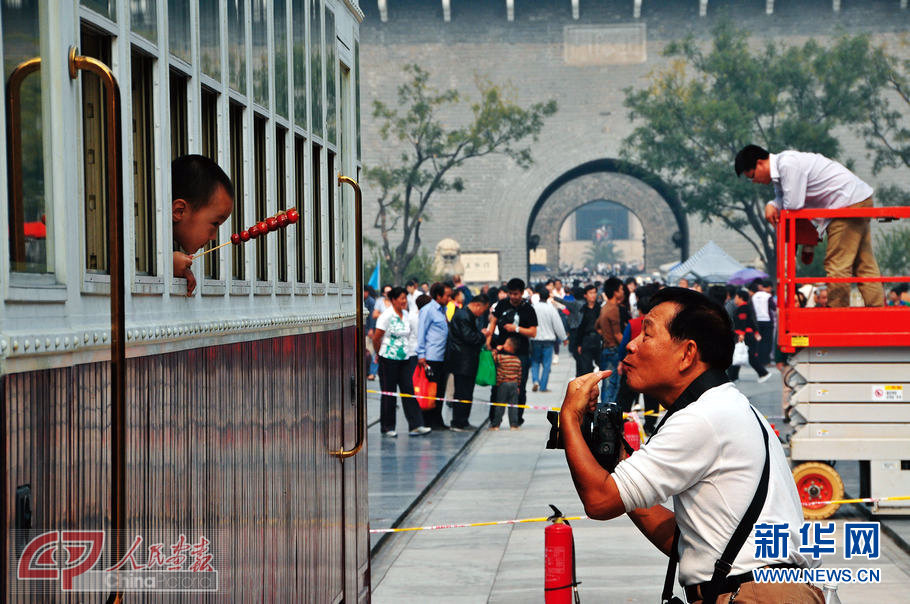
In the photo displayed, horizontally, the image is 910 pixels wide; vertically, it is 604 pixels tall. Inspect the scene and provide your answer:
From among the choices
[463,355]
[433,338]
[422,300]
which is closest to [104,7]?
[433,338]

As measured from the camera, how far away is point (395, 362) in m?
15.9

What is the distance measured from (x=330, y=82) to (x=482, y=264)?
3757 centimetres

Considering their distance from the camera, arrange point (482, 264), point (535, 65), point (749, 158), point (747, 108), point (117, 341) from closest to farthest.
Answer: point (117, 341) < point (749, 158) < point (747, 108) < point (535, 65) < point (482, 264)

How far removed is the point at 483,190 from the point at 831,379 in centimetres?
3372

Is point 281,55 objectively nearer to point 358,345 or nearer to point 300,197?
point 300,197

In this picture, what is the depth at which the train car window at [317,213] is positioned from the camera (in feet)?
17.7

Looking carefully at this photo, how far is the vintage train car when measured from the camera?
2391mm

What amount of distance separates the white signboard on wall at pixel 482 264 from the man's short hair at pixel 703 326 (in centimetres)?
3985

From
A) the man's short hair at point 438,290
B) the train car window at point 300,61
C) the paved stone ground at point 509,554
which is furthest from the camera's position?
the man's short hair at point 438,290

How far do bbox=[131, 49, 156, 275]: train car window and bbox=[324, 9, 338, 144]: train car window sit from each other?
236cm

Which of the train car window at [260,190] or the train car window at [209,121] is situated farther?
the train car window at [260,190]

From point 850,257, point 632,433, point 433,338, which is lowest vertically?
point 632,433

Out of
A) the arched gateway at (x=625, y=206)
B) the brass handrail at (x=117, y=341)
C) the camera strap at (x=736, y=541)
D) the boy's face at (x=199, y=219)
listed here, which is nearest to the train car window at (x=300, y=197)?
the boy's face at (x=199, y=219)

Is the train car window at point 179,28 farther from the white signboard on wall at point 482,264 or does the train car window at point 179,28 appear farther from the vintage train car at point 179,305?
the white signboard on wall at point 482,264
